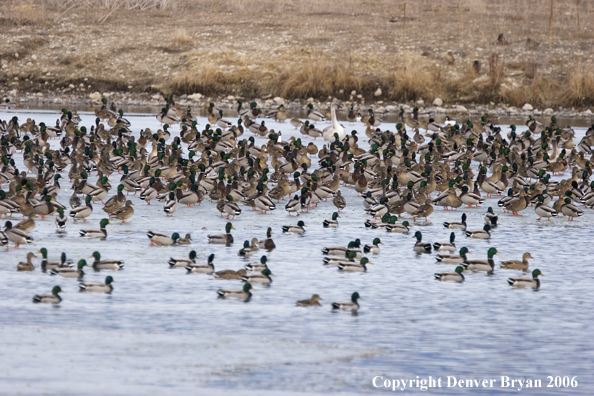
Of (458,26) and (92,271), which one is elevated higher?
(458,26)

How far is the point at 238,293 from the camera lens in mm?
14250

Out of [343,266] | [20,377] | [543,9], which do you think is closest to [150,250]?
[343,266]

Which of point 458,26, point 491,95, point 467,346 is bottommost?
point 467,346

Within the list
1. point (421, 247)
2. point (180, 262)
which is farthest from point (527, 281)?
point (180, 262)

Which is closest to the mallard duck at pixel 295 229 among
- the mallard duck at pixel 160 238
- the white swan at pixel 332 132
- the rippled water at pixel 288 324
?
the rippled water at pixel 288 324

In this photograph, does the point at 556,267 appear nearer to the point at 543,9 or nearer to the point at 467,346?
the point at 467,346

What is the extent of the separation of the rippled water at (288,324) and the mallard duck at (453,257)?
273 mm

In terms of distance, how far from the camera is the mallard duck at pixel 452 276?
1576 centimetres

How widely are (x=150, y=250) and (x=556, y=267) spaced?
743 cm

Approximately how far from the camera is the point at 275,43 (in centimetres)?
4588

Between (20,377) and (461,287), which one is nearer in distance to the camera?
(20,377)

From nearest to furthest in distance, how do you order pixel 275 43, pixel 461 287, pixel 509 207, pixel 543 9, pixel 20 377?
pixel 20 377
pixel 461 287
pixel 509 207
pixel 275 43
pixel 543 9

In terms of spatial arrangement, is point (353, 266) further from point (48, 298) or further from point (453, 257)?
point (48, 298)

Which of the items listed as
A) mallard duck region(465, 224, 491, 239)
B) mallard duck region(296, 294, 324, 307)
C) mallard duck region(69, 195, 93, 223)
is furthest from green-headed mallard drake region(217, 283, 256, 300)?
mallard duck region(465, 224, 491, 239)
